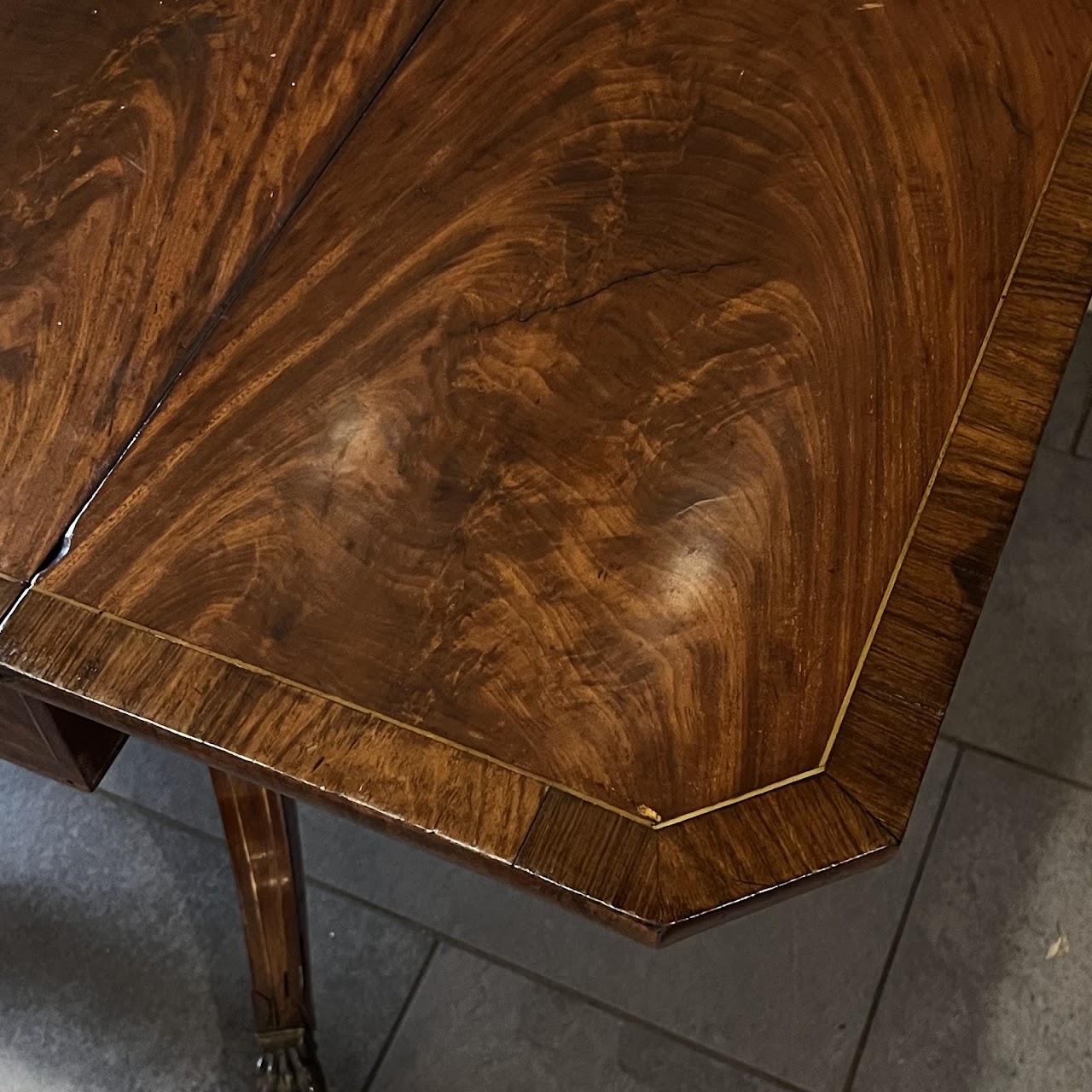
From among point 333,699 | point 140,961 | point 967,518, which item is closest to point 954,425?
point 967,518

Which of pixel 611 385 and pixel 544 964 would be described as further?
pixel 544 964

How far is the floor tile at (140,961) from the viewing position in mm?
1082

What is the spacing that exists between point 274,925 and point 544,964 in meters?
0.27

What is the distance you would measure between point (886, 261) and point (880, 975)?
70 centimetres

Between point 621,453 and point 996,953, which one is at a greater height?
point 621,453

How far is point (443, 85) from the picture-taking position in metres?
0.75

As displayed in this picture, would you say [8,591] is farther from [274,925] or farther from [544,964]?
[544,964]

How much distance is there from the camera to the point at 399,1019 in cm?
111

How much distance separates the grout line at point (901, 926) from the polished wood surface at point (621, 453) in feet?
2.14

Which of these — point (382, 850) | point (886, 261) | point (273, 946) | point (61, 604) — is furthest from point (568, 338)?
point (382, 850)

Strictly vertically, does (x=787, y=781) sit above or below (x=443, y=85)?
below

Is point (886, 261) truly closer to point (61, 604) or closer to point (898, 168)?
point (898, 168)

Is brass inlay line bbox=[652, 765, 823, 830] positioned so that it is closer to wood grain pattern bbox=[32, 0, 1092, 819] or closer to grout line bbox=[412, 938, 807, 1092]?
wood grain pattern bbox=[32, 0, 1092, 819]

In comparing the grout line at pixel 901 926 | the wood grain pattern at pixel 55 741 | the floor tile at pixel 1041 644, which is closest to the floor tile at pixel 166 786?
the wood grain pattern at pixel 55 741
